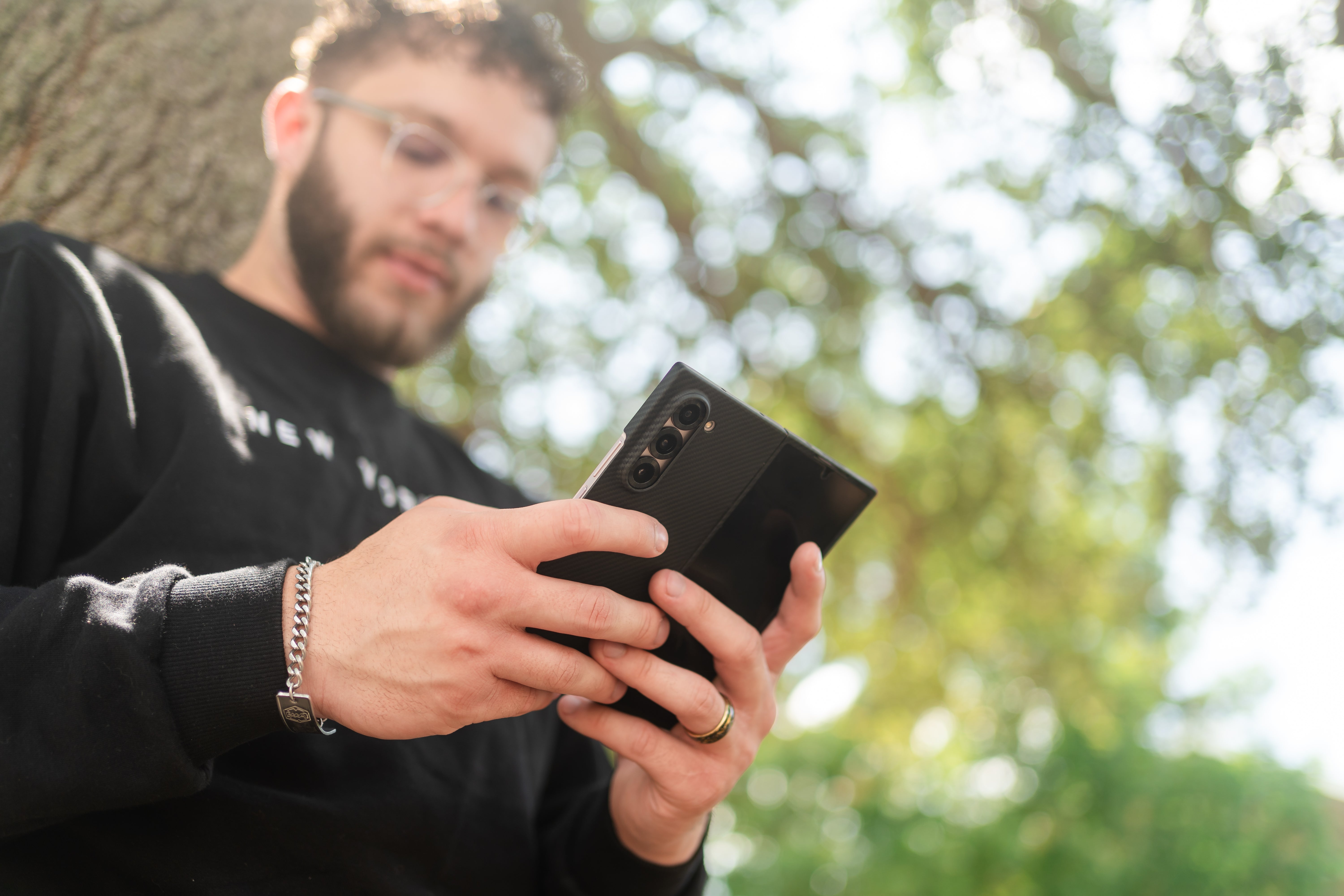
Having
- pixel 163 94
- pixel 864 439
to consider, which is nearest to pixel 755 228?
pixel 864 439

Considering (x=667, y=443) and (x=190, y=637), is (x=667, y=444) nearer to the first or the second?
(x=667, y=443)

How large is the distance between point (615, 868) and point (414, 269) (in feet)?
5.03

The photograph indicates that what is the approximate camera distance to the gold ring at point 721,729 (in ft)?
4.11

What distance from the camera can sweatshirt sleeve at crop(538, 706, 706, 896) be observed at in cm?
171

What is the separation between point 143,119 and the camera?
7.13 feet

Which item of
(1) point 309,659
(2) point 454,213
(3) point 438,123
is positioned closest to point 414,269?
(2) point 454,213

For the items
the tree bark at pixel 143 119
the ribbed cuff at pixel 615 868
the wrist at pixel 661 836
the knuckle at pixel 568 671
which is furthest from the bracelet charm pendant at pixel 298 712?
the tree bark at pixel 143 119

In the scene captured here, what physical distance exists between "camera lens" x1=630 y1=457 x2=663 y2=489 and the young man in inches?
4.5

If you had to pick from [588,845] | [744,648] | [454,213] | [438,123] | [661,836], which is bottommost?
[588,845]

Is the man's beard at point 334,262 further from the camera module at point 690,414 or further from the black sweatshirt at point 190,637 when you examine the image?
the camera module at point 690,414

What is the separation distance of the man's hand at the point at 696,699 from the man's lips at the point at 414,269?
1234 millimetres

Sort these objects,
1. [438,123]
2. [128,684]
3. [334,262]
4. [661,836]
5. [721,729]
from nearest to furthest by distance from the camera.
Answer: [128,684] → [721,729] → [661,836] → [334,262] → [438,123]

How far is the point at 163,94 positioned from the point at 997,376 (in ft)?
13.6

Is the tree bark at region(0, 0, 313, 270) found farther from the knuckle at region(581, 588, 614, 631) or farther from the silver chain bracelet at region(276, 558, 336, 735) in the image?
the knuckle at region(581, 588, 614, 631)
